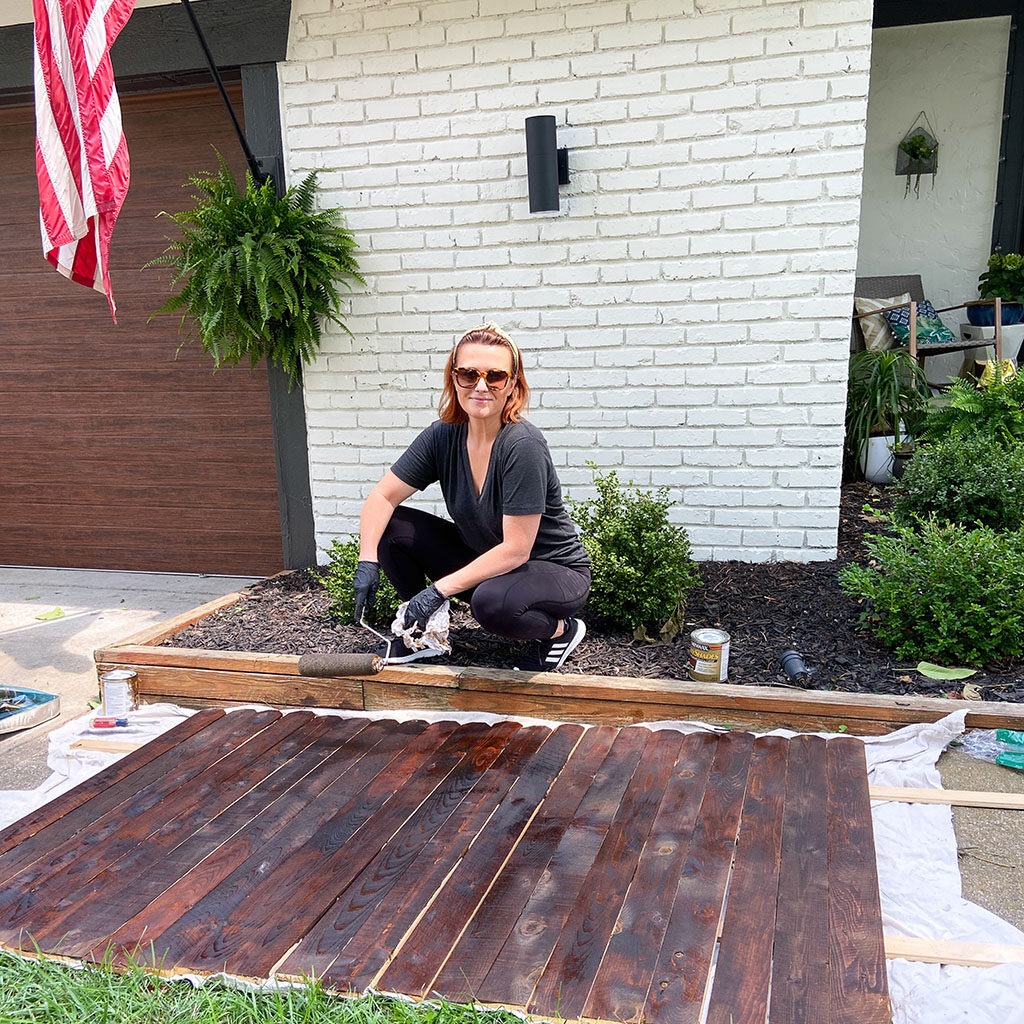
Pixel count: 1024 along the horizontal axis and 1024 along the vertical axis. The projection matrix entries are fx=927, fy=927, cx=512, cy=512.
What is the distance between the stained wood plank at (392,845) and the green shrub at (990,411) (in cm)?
278

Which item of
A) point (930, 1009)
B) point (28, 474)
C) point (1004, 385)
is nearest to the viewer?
point (930, 1009)

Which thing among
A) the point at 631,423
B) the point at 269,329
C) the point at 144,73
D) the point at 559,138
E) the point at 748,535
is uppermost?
the point at 144,73

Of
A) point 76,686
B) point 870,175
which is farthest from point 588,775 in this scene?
point 870,175

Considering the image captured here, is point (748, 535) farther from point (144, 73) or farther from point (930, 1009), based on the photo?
point (144, 73)

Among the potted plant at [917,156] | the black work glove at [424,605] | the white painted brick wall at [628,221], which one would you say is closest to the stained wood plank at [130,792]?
the black work glove at [424,605]

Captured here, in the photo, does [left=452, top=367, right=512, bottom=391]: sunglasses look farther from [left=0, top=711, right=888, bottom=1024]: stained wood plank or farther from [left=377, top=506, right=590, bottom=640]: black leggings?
[left=0, top=711, right=888, bottom=1024]: stained wood plank

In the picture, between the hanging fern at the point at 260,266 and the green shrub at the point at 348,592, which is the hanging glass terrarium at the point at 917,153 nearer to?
the hanging fern at the point at 260,266

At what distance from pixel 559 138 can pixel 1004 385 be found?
2400 mm

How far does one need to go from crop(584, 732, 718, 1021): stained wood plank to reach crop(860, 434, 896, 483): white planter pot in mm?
2716

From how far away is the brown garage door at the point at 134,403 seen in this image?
4.89 meters

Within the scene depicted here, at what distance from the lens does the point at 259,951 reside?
1938 mm

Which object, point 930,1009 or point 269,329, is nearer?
point 930,1009

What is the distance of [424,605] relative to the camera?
3125 millimetres

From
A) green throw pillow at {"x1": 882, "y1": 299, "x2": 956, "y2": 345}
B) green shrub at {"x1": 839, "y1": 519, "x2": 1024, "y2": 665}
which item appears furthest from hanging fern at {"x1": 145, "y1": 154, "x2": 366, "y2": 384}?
green throw pillow at {"x1": 882, "y1": 299, "x2": 956, "y2": 345}
